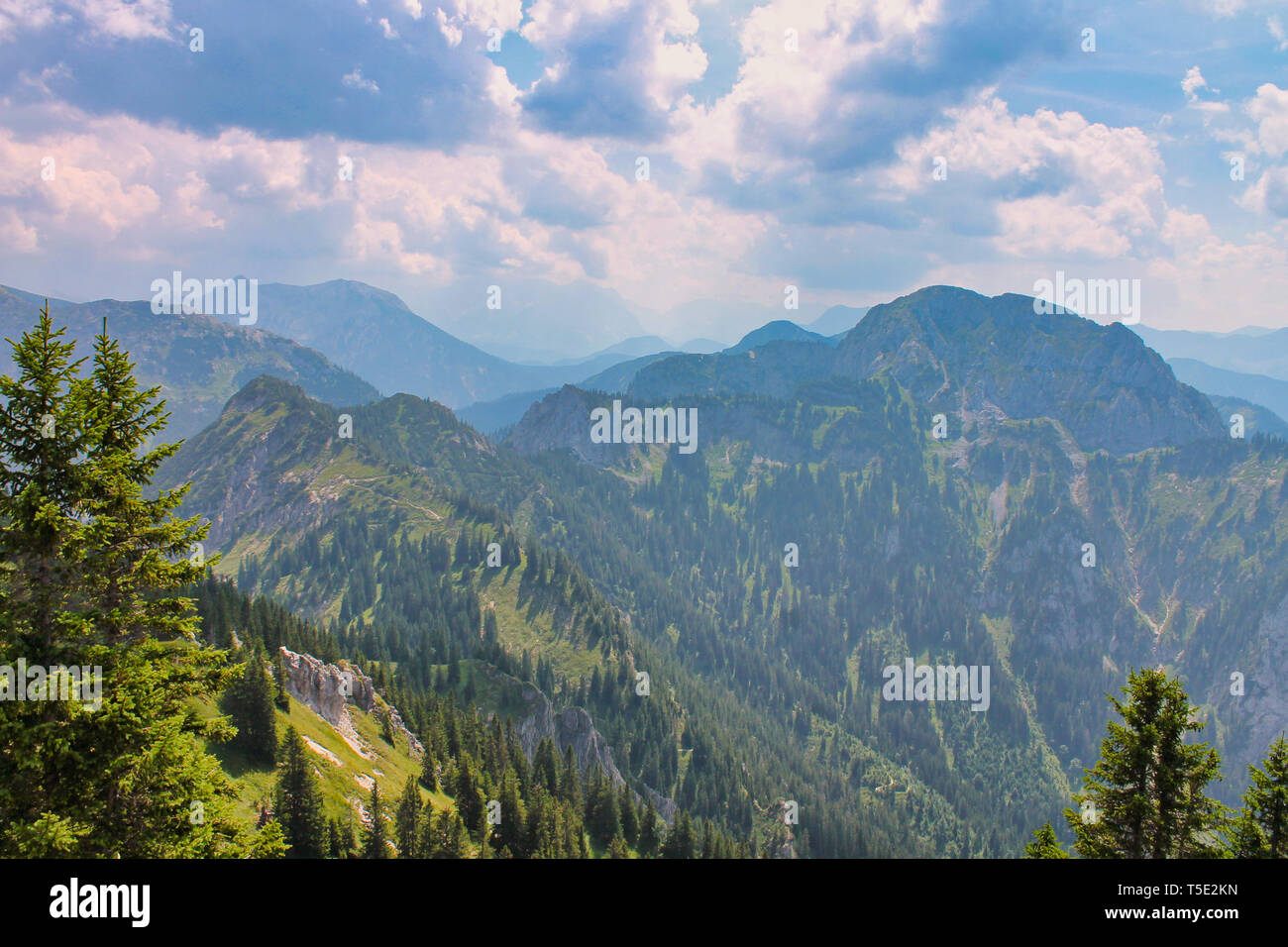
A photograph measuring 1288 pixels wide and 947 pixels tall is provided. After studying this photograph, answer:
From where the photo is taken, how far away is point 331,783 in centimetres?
5934

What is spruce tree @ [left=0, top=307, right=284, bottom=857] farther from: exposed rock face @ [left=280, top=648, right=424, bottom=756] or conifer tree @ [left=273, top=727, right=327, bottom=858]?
exposed rock face @ [left=280, top=648, right=424, bottom=756]

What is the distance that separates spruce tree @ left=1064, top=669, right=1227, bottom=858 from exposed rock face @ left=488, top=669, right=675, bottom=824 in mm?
110823

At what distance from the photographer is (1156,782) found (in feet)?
86.4

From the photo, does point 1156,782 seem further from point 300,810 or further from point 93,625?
point 300,810

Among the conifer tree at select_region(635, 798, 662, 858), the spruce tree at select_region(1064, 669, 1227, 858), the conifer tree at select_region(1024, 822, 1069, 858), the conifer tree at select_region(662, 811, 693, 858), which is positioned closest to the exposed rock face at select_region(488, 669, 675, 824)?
the conifer tree at select_region(635, 798, 662, 858)

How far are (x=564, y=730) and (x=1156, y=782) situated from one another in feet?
391

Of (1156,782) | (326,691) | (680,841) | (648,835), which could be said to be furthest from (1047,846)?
(326,691)

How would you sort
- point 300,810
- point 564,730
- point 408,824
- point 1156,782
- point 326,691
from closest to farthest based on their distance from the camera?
point 1156,782, point 300,810, point 408,824, point 326,691, point 564,730

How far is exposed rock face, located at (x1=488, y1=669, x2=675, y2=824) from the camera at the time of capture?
12825 centimetres

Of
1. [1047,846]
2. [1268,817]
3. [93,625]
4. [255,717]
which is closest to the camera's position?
[93,625]
